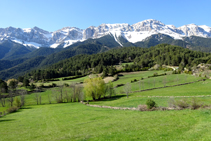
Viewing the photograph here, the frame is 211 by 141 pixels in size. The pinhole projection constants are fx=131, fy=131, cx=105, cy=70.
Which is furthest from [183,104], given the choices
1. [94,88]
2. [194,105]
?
[94,88]

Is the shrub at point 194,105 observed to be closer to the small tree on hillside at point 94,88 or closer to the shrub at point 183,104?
the shrub at point 183,104

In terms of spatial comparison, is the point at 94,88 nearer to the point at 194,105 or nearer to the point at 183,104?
the point at 183,104

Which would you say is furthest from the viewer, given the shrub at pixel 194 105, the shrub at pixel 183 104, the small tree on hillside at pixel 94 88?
the small tree on hillside at pixel 94 88

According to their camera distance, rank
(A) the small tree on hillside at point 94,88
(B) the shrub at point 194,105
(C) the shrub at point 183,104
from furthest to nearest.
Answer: (A) the small tree on hillside at point 94,88
(C) the shrub at point 183,104
(B) the shrub at point 194,105

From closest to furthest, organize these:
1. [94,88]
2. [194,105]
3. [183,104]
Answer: [194,105], [183,104], [94,88]

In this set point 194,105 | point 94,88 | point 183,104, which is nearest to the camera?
point 194,105

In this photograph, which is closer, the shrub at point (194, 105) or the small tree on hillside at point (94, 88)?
the shrub at point (194, 105)

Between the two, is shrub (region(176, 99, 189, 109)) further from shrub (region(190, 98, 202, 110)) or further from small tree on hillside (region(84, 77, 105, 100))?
small tree on hillside (region(84, 77, 105, 100))

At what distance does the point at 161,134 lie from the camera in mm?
12953

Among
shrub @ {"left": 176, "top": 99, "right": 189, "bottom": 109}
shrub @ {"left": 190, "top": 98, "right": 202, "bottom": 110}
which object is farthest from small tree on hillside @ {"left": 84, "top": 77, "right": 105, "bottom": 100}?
shrub @ {"left": 190, "top": 98, "right": 202, "bottom": 110}

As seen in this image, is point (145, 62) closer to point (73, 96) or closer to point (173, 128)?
point (73, 96)

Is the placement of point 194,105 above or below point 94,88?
below

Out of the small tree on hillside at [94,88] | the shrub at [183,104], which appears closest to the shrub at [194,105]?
the shrub at [183,104]

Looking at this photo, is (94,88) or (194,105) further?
(94,88)
